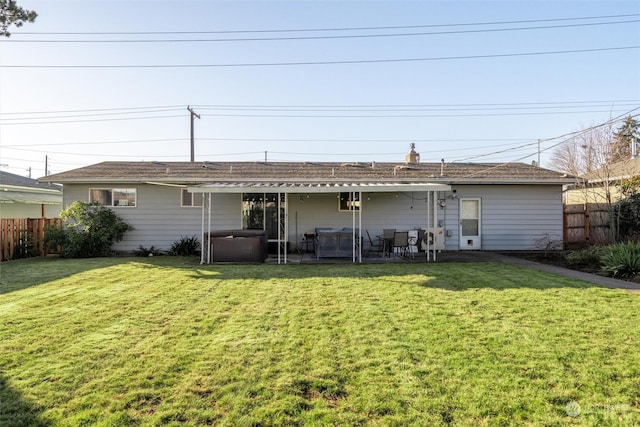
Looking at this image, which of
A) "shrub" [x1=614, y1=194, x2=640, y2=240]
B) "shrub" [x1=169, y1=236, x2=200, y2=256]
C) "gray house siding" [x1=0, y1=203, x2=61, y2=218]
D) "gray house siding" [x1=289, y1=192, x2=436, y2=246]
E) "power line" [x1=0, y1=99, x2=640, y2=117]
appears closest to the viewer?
"shrub" [x1=614, y1=194, x2=640, y2=240]

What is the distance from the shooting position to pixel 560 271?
8914 millimetres

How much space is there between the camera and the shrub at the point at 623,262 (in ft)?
26.8

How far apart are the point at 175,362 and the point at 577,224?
52.6ft

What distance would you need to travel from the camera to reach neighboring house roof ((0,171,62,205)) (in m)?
18.3

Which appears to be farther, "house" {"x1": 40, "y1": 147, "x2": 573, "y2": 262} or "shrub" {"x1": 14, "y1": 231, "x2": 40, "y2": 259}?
"house" {"x1": 40, "y1": 147, "x2": 573, "y2": 262}

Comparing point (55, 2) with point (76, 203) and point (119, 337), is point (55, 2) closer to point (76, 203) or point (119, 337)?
point (76, 203)

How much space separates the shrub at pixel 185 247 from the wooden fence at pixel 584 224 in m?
14.1

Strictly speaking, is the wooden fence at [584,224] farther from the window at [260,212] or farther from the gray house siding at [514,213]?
the window at [260,212]

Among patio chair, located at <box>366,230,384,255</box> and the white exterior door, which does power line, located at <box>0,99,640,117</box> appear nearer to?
the white exterior door

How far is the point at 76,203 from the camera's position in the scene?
1234 centimetres

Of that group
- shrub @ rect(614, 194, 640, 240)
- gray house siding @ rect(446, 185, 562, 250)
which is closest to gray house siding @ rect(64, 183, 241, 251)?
gray house siding @ rect(446, 185, 562, 250)

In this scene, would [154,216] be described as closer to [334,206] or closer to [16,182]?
[334,206]

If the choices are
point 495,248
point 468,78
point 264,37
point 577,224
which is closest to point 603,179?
point 577,224

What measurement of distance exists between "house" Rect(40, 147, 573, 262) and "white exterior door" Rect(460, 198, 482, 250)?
0.04 m
